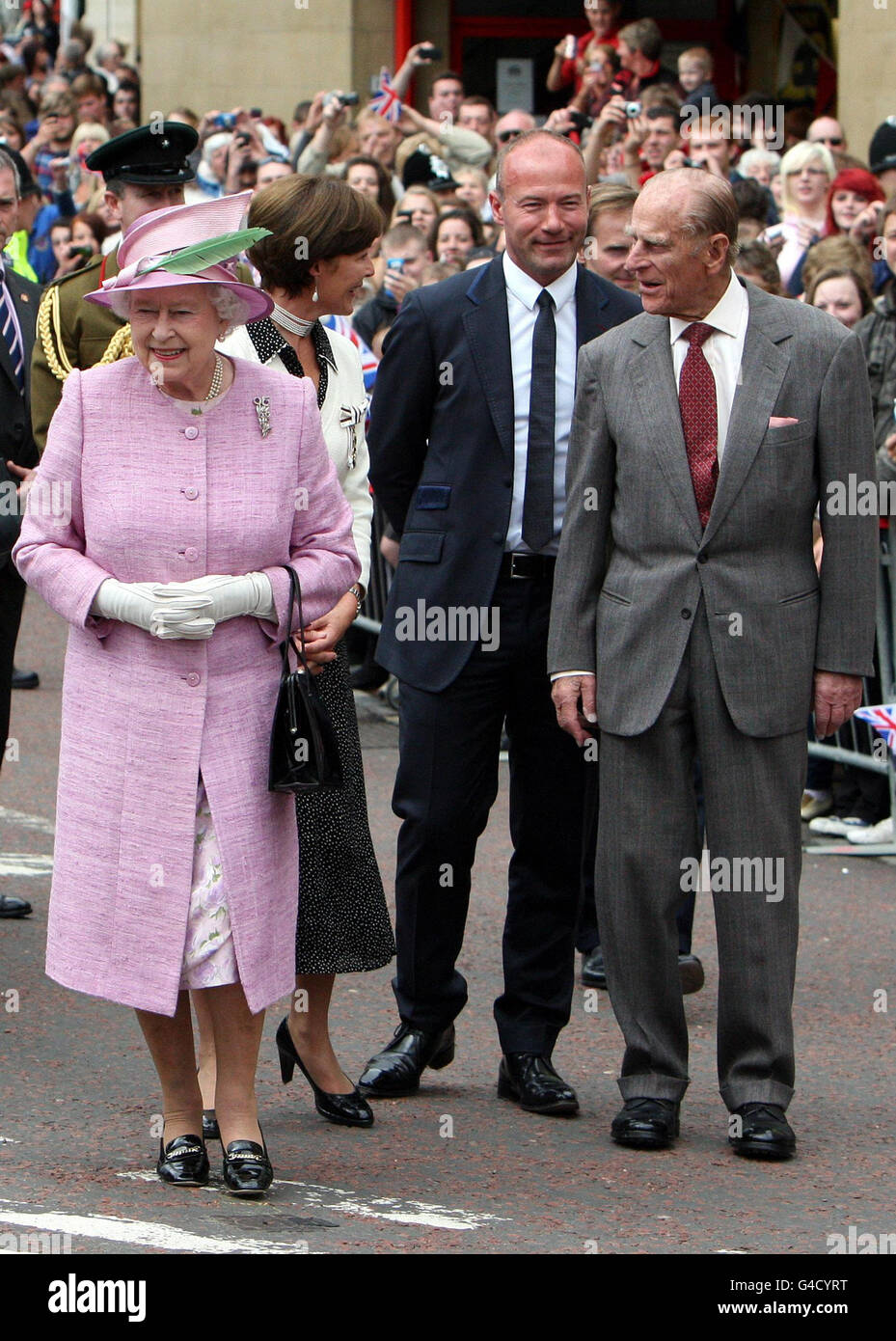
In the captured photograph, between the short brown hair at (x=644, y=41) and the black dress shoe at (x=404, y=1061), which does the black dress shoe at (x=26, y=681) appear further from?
the short brown hair at (x=644, y=41)

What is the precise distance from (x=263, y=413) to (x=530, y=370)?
99 centimetres

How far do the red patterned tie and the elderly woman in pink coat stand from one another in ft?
3.22

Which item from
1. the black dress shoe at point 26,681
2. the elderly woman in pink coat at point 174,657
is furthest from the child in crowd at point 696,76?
the elderly woman in pink coat at point 174,657

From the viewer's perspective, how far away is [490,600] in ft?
18.3

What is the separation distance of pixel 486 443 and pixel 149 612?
4.27ft

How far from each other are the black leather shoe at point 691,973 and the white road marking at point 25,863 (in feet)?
8.13

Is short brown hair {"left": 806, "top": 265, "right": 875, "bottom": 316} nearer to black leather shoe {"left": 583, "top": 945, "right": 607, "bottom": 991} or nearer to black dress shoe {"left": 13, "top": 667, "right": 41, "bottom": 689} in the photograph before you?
black leather shoe {"left": 583, "top": 945, "right": 607, "bottom": 991}

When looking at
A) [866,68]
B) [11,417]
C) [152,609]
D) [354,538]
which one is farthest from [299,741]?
[866,68]

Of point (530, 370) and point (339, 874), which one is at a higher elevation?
point (530, 370)

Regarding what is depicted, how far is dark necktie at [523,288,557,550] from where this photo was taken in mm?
5625

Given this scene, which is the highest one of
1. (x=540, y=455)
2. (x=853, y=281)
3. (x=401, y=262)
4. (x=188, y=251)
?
(x=401, y=262)

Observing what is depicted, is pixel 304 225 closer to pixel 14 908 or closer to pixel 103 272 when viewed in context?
pixel 103 272

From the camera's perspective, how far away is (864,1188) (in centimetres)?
509

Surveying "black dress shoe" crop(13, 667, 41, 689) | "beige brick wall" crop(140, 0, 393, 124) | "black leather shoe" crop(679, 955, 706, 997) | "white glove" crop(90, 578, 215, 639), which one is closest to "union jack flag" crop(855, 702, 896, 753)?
"black leather shoe" crop(679, 955, 706, 997)
